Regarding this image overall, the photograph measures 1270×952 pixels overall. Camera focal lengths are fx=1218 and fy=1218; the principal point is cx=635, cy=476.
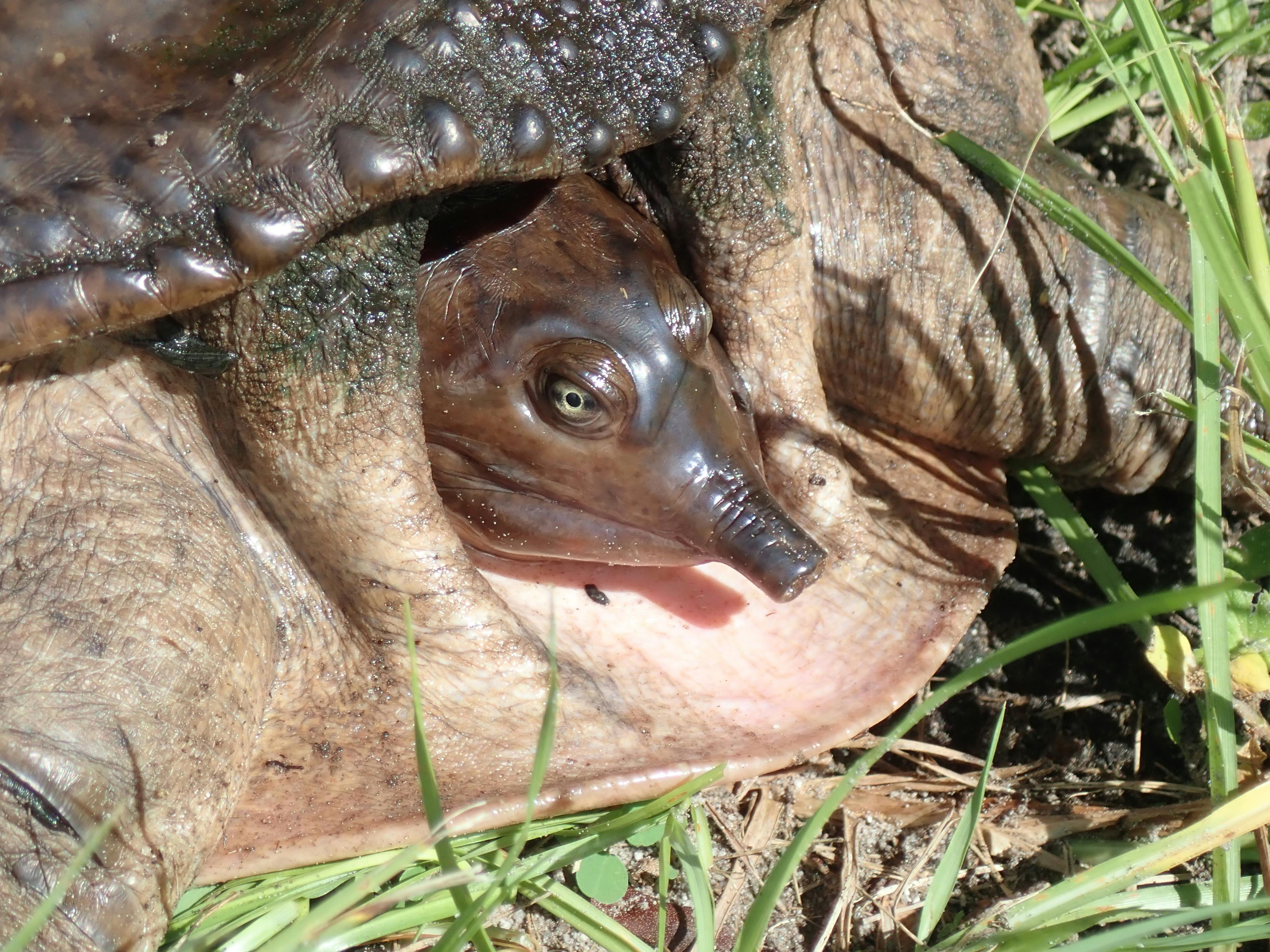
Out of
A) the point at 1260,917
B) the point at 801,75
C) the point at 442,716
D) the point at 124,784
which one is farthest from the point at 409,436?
the point at 1260,917

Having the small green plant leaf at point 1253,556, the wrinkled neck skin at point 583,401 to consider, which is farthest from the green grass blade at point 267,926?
the small green plant leaf at point 1253,556

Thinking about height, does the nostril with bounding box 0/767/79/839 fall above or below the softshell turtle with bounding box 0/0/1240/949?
below

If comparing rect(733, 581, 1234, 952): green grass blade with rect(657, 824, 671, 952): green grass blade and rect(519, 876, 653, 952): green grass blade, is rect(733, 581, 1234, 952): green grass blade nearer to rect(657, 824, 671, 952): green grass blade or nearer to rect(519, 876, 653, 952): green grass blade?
rect(657, 824, 671, 952): green grass blade

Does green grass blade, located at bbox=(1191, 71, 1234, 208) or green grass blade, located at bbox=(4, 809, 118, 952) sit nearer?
green grass blade, located at bbox=(4, 809, 118, 952)

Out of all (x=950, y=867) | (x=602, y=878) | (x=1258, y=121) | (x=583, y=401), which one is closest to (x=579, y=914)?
(x=602, y=878)

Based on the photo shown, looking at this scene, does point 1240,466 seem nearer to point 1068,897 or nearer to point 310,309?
point 1068,897

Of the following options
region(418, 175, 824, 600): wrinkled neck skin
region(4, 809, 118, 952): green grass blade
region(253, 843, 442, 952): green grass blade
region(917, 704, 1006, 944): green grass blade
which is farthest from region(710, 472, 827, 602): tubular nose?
region(4, 809, 118, 952): green grass blade

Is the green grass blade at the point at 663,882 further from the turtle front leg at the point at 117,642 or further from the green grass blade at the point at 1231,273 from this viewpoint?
the green grass blade at the point at 1231,273
